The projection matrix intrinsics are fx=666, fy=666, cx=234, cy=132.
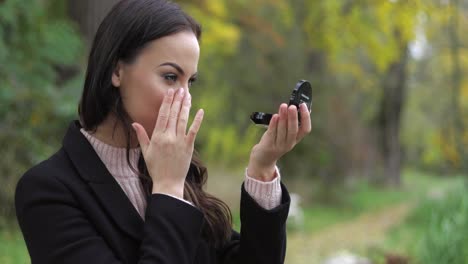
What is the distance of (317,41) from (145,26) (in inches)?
405

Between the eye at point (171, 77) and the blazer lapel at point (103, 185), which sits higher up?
the eye at point (171, 77)

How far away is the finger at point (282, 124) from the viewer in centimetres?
174

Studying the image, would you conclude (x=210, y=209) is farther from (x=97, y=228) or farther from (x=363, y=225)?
(x=363, y=225)

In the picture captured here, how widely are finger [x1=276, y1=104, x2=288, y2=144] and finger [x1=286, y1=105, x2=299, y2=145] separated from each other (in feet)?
0.04

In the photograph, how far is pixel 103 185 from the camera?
1719mm

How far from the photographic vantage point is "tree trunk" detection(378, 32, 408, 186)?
20812 mm

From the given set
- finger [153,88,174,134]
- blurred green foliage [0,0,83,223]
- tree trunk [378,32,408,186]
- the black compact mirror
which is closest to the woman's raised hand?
finger [153,88,174,134]

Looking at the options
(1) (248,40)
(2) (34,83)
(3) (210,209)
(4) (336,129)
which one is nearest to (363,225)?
(4) (336,129)

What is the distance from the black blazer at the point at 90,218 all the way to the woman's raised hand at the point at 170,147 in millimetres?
44

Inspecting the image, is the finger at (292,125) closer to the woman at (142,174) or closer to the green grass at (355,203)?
the woman at (142,174)

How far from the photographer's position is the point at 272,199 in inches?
73.9

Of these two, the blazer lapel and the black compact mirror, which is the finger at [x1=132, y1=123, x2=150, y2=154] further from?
the black compact mirror

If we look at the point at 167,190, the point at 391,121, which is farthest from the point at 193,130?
the point at 391,121

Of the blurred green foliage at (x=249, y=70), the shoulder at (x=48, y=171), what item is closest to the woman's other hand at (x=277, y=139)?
the shoulder at (x=48, y=171)
